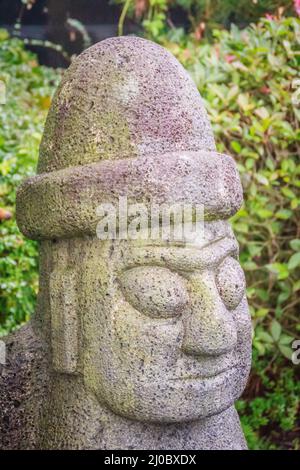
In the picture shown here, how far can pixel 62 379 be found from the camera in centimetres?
166

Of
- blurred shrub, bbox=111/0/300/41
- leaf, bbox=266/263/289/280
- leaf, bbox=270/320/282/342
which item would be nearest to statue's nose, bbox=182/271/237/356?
leaf, bbox=266/263/289/280

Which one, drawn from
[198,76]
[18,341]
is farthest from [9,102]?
[18,341]

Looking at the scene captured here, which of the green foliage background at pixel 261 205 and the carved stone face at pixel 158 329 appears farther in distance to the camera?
the green foliage background at pixel 261 205

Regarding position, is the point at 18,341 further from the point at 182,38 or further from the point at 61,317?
the point at 182,38

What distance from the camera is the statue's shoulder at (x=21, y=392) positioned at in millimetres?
1729

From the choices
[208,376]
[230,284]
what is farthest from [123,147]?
[208,376]

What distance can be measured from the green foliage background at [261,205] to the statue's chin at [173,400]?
4.07ft

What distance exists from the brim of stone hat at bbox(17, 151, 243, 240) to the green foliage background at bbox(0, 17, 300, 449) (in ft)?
3.86

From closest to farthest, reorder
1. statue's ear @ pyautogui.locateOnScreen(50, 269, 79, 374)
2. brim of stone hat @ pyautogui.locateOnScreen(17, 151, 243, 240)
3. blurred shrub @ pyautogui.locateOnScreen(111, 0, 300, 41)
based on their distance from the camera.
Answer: brim of stone hat @ pyautogui.locateOnScreen(17, 151, 243, 240) < statue's ear @ pyautogui.locateOnScreen(50, 269, 79, 374) < blurred shrub @ pyautogui.locateOnScreen(111, 0, 300, 41)

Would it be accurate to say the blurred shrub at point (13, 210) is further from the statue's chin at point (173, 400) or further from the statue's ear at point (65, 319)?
the statue's chin at point (173, 400)

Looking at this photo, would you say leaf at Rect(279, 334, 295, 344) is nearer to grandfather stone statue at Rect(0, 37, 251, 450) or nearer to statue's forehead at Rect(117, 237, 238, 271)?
grandfather stone statue at Rect(0, 37, 251, 450)

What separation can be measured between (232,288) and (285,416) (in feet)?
5.51

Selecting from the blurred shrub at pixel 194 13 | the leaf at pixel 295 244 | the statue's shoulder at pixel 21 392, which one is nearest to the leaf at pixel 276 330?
the leaf at pixel 295 244

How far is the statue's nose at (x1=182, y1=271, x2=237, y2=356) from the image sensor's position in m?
1.49
